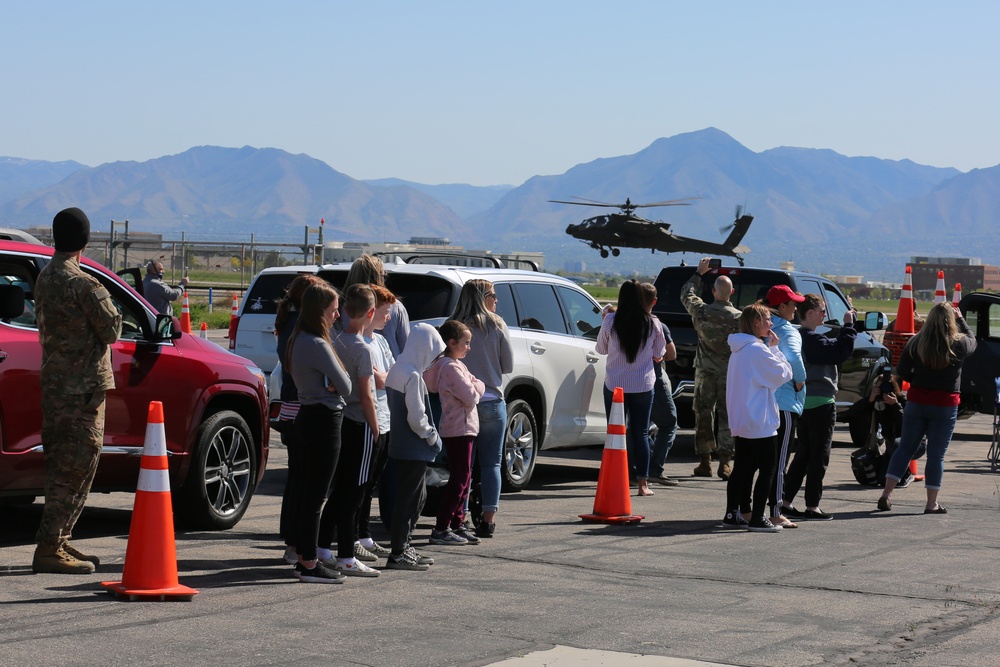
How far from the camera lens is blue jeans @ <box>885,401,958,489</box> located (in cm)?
1202

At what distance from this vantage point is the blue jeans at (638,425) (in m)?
12.6

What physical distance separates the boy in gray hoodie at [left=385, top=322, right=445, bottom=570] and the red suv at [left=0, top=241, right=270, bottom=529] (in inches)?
63.7

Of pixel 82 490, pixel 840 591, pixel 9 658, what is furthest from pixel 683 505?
pixel 9 658

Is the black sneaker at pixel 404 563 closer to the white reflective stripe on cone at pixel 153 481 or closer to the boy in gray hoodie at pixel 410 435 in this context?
the boy in gray hoodie at pixel 410 435

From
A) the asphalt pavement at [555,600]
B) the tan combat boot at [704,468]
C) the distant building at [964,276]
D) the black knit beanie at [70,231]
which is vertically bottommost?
the asphalt pavement at [555,600]

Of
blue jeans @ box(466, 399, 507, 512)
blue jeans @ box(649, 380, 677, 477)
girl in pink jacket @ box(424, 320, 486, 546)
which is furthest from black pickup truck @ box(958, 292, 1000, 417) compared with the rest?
girl in pink jacket @ box(424, 320, 486, 546)

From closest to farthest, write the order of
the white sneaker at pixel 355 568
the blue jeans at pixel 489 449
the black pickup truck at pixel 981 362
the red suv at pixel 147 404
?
the white sneaker at pixel 355 568
the red suv at pixel 147 404
the blue jeans at pixel 489 449
the black pickup truck at pixel 981 362

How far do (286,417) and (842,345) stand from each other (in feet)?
16.4

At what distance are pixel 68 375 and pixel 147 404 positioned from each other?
4.46 ft

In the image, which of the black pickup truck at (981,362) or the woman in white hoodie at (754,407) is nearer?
the woman in white hoodie at (754,407)

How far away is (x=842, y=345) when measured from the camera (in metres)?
11.6

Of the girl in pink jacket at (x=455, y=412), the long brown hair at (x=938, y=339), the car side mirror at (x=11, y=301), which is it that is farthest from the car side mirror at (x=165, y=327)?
the long brown hair at (x=938, y=339)

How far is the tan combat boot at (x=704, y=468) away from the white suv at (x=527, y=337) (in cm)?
155

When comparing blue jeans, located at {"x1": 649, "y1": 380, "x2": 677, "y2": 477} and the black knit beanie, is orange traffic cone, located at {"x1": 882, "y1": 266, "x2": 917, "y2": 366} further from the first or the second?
the black knit beanie
